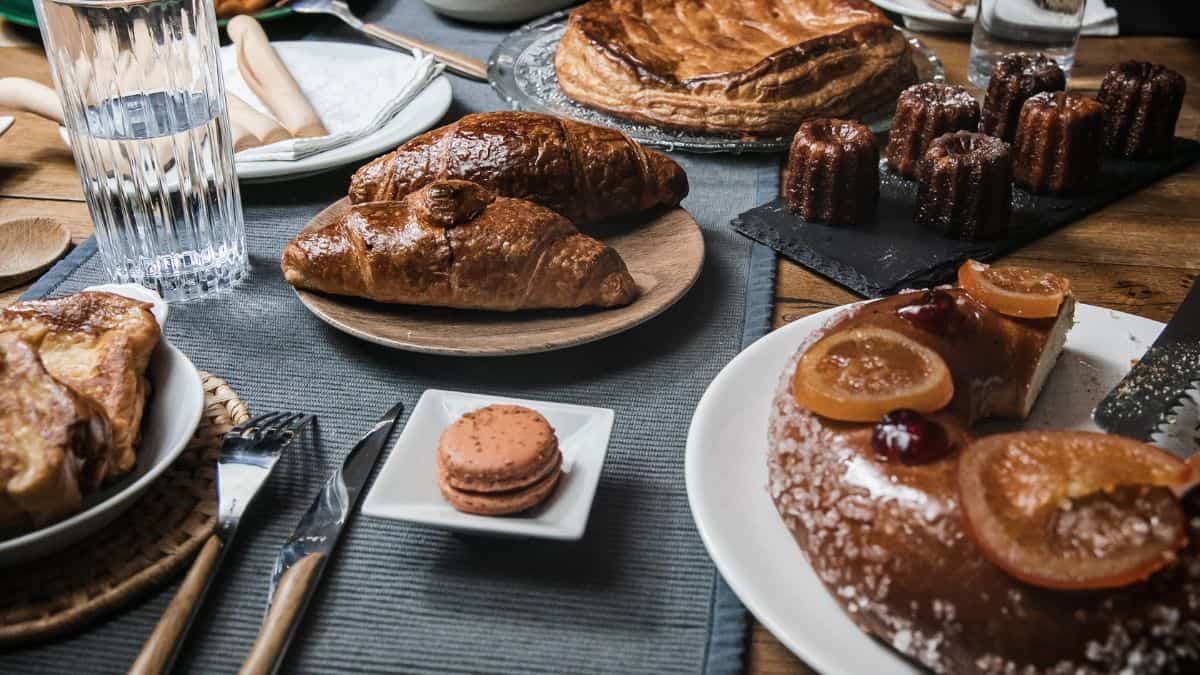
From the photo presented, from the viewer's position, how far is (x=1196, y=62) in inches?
112

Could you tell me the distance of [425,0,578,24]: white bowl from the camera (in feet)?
10.1

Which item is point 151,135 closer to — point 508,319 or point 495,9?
point 508,319

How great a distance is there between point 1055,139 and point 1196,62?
1116 mm

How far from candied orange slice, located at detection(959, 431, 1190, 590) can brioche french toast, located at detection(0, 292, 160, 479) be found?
94 centimetres

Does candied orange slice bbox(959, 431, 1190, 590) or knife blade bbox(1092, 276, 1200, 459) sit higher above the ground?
candied orange slice bbox(959, 431, 1190, 590)

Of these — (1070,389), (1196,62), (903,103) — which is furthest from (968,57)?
(1070,389)

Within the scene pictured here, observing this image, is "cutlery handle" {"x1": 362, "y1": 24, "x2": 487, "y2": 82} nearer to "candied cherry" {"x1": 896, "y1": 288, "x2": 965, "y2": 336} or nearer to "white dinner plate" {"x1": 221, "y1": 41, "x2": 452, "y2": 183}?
"white dinner plate" {"x1": 221, "y1": 41, "x2": 452, "y2": 183}

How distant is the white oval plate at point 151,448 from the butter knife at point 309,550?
0.57 ft

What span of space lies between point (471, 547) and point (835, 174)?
1.11 meters

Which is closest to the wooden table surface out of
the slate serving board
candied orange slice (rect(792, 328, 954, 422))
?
the slate serving board

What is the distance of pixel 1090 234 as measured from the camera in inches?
79.7

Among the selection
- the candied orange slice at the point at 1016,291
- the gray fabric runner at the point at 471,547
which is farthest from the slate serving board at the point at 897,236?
the candied orange slice at the point at 1016,291

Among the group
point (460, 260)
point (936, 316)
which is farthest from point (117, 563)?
point (936, 316)

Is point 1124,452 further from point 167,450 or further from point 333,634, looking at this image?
point 167,450
